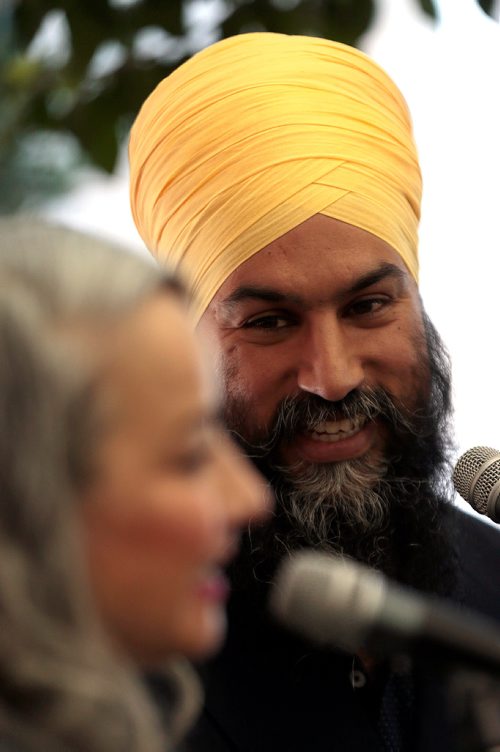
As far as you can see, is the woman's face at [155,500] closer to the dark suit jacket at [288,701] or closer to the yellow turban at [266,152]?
the dark suit jacket at [288,701]

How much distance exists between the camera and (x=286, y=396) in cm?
256

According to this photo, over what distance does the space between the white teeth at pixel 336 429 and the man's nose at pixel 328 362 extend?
0.06 m

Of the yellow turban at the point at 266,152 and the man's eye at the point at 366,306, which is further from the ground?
the yellow turban at the point at 266,152

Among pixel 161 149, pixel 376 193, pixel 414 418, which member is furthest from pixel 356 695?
pixel 161 149

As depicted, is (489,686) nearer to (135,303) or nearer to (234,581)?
(135,303)

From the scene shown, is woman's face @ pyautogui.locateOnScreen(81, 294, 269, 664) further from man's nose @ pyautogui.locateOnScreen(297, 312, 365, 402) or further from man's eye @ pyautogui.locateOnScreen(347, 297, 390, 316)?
man's eye @ pyautogui.locateOnScreen(347, 297, 390, 316)

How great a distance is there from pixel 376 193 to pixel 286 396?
0.48 metres

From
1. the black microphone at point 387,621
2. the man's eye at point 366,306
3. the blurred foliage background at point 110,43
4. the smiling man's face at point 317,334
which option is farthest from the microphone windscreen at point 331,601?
the blurred foliage background at point 110,43

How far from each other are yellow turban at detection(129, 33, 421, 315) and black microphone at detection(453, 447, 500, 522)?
64 cm

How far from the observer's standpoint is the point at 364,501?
2.57 metres

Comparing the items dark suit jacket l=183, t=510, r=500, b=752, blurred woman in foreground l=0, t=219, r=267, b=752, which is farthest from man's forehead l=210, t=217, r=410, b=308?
blurred woman in foreground l=0, t=219, r=267, b=752

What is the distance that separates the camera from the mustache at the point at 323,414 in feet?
8.30

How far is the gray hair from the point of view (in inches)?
46.9

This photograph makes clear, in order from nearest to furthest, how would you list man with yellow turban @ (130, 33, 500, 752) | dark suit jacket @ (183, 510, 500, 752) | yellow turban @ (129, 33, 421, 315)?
dark suit jacket @ (183, 510, 500, 752) < man with yellow turban @ (130, 33, 500, 752) < yellow turban @ (129, 33, 421, 315)
